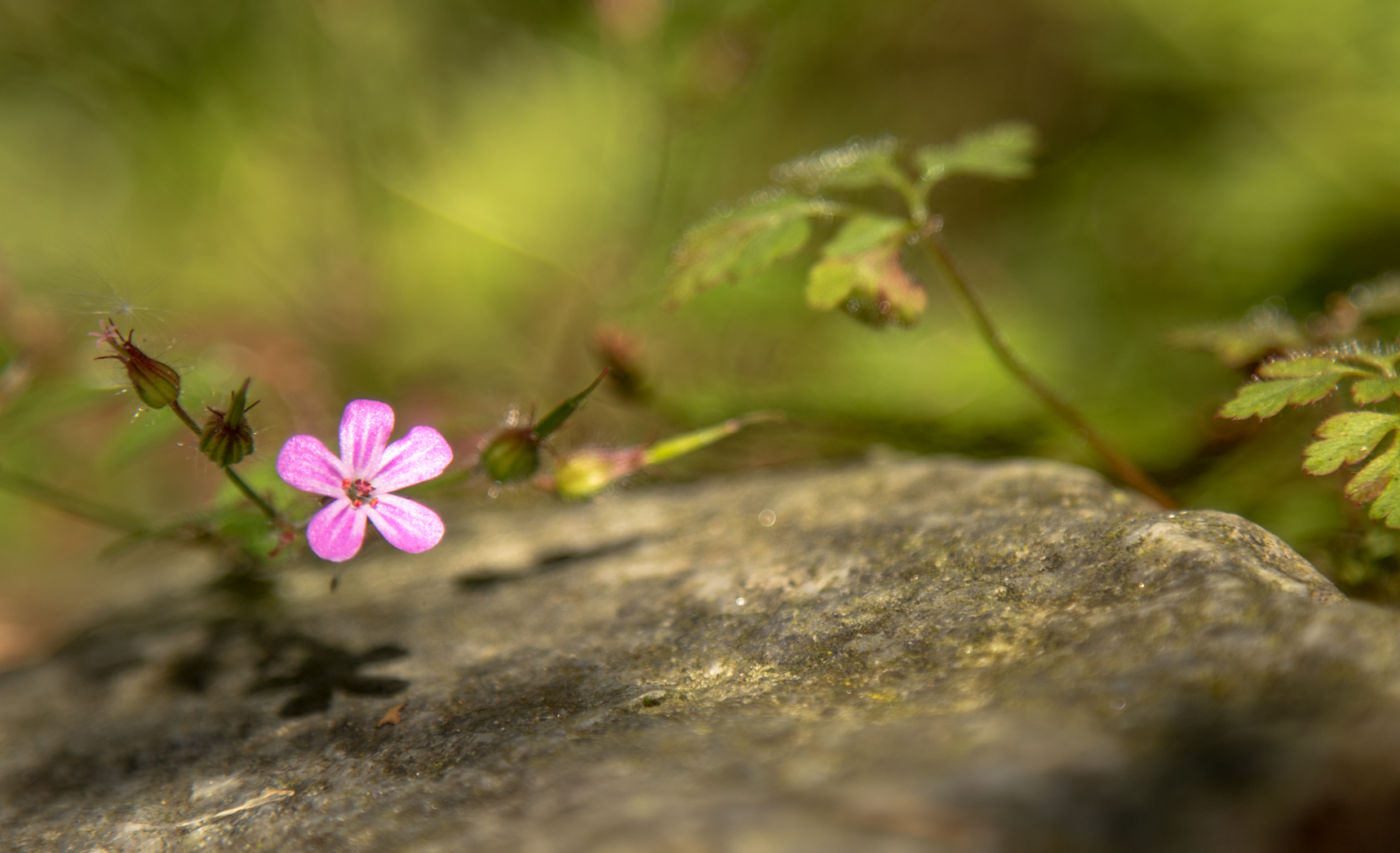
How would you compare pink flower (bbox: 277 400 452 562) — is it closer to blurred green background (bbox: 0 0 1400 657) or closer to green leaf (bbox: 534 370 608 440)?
green leaf (bbox: 534 370 608 440)

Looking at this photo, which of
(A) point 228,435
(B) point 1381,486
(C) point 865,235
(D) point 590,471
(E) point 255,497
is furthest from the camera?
(D) point 590,471

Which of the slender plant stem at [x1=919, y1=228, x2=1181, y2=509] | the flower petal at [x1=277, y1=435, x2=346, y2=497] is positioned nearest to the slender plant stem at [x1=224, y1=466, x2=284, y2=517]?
the flower petal at [x1=277, y1=435, x2=346, y2=497]

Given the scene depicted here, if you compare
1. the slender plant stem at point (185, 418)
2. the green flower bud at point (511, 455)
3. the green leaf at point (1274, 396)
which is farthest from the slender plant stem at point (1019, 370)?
the slender plant stem at point (185, 418)

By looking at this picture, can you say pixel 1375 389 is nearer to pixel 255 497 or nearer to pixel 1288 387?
pixel 1288 387

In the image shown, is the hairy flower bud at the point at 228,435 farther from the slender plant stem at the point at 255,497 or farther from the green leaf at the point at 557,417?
the green leaf at the point at 557,417

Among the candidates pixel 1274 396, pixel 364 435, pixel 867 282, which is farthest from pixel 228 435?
pixel 1274 396

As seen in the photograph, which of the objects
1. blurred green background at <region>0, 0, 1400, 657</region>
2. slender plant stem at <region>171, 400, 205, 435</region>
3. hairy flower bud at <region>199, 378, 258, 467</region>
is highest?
blurred green background at <region>0, 0, 1400, 657</region>
